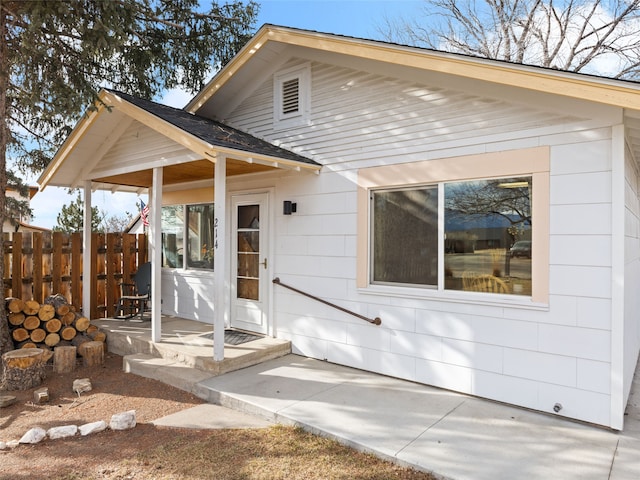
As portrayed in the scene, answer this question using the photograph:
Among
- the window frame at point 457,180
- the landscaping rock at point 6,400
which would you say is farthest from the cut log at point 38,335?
the window frame at point 457,180

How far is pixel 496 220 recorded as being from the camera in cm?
432

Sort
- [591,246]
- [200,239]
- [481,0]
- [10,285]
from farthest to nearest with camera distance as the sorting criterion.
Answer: [481,0]
[200,239]
[10,285]
[591,246]

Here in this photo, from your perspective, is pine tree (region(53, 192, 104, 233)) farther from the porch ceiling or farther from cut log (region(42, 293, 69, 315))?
cut log (region(42, 293, 69, 315))

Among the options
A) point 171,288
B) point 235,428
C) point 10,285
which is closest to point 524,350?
point 235,428

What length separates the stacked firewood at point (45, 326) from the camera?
20.2 ft

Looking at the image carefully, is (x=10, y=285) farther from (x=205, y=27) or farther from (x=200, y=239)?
(x=205, y=27)

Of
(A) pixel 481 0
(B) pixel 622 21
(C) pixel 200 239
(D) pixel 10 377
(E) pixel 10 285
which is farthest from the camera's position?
(A) pixel 481 0

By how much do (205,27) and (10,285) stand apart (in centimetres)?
652

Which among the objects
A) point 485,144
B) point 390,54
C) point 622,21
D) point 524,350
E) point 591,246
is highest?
point 622,21

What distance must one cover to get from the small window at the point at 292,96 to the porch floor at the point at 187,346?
3.23m

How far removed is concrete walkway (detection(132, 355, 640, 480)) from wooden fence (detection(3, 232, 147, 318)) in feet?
13.2

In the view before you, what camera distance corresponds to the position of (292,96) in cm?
616

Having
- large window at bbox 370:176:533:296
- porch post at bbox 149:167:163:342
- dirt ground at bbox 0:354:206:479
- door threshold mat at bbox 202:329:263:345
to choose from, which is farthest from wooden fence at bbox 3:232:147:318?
large window at bbox 370:176:533:296

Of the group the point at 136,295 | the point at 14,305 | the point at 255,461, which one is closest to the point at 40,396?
the point at 14,305
